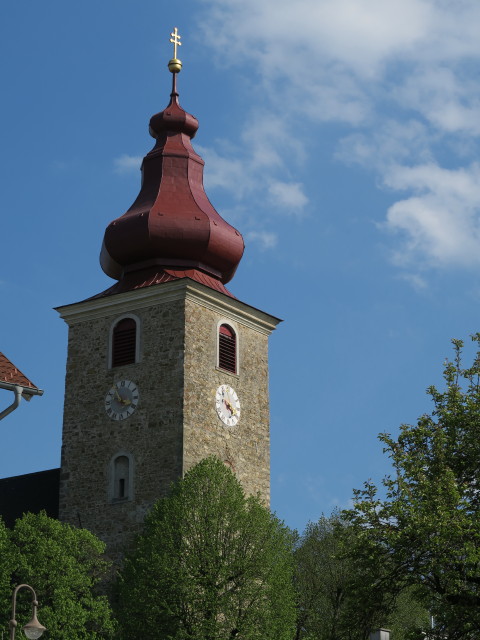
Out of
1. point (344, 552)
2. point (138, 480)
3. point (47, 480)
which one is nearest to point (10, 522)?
point (47, 480)

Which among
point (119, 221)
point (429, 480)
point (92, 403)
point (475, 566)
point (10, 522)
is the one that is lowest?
point (475, 566)

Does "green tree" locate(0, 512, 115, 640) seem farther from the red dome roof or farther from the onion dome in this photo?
the red dome roof

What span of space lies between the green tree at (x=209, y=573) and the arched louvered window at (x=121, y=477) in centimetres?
336

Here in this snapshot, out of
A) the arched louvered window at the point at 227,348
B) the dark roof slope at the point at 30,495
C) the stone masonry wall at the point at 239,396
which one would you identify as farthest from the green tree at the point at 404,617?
the dark roof slope at the point at 30,495

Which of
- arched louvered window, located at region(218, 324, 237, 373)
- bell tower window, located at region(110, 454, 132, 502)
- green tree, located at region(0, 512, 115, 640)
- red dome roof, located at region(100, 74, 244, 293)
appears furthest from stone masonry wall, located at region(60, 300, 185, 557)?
green tree, located at region(0, 512, 115, 640)

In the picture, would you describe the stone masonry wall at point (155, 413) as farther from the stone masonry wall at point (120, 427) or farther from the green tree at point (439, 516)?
the green tree at point (439, 516)

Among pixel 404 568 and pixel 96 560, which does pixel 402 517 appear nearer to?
pixel 404 568

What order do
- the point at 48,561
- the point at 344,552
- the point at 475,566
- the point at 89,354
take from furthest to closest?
the point at 89,354 → the point at 48,561 → the point at 344,552 → the point at 475,566

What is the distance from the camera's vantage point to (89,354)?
4284cm

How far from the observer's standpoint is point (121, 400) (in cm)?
4128

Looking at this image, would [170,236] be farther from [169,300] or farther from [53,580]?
[53,580]

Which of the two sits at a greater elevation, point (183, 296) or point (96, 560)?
Answer: point (183, 296)

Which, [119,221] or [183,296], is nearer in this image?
[183,296]

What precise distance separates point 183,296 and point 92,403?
14.3 feet
